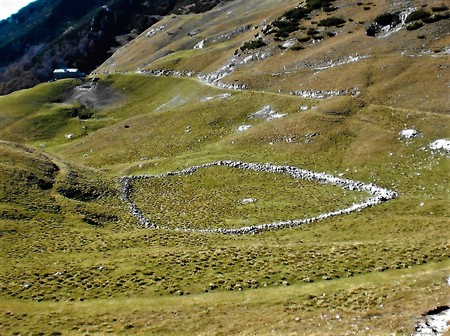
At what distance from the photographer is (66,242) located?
39.5 m

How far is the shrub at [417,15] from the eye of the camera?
89312mm

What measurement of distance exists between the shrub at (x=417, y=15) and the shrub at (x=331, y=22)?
17.3 metres

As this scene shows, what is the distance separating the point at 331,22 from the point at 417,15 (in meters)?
21.2

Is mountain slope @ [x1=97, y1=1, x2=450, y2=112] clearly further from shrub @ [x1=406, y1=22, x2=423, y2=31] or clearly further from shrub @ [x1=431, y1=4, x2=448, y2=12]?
shrub @ [x1=406, y1=22, x2=423, y2=31]

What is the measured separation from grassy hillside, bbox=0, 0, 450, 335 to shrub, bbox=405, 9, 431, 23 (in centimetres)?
867

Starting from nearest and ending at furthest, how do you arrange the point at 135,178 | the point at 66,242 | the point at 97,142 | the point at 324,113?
the point at 66,242 < the point at 135,178 < the point at 324,113 < the point at 97,142

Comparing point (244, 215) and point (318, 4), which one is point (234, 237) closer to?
point (244, 215)

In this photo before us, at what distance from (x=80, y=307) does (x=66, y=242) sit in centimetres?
1265

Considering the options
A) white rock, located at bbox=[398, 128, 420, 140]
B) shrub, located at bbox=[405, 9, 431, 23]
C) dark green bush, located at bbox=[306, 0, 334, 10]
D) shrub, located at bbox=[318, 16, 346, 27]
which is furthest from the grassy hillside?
dark green bush, located at bbox=[306, 0, 334, 10]

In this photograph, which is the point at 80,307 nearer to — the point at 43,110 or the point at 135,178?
the point at 135,178

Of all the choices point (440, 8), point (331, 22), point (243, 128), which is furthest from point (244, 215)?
point (331, 22)

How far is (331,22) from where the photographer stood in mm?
104875

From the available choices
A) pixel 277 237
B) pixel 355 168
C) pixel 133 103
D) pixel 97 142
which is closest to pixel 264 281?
pixel 277 237

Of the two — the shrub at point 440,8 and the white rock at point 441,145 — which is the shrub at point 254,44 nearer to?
the shrub at point 440,8
